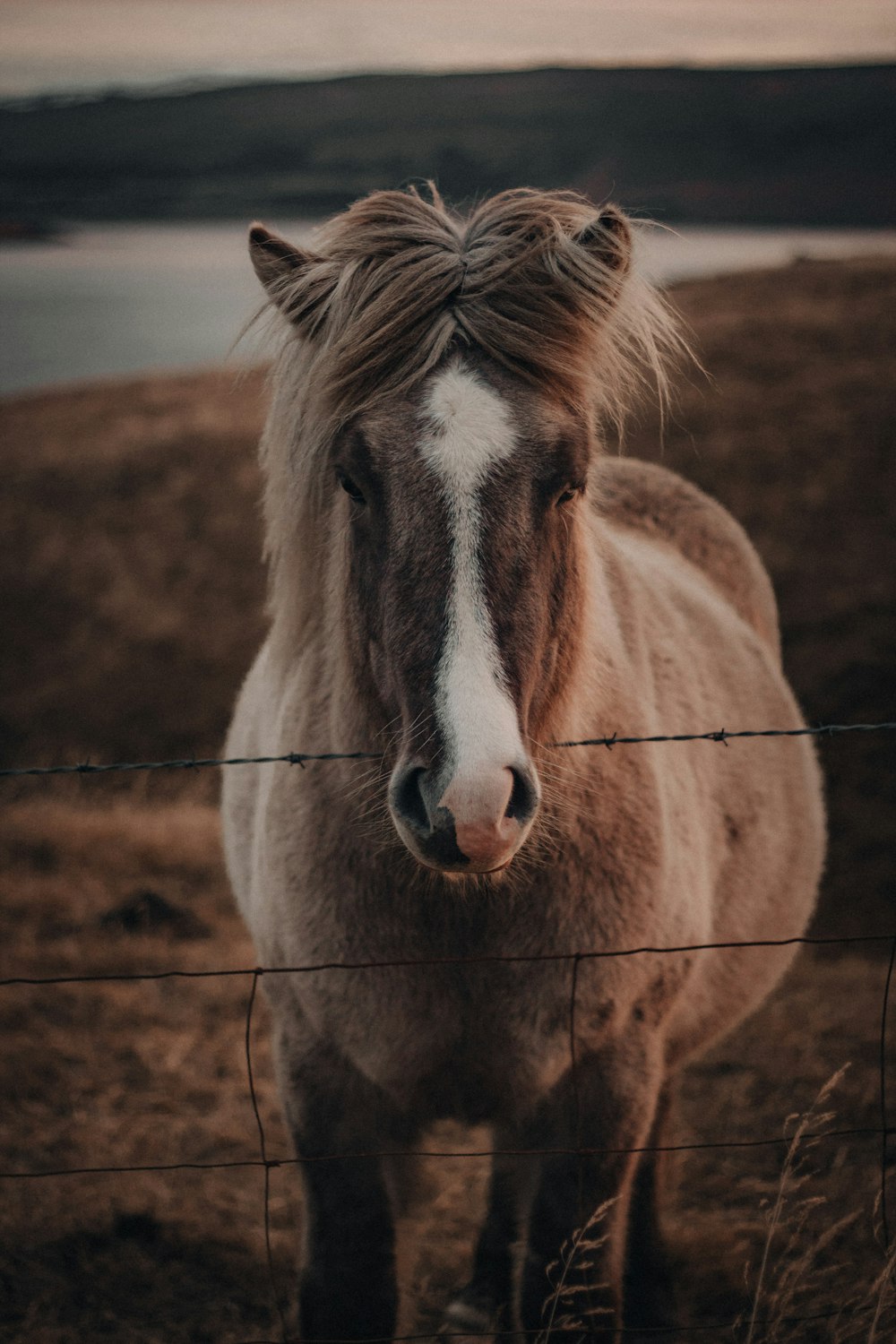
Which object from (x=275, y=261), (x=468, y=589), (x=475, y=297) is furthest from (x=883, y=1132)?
(x=275, y=261)

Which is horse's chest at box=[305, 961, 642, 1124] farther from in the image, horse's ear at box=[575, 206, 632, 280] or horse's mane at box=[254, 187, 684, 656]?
horse's ear at box=[575, 206, 632, 280]

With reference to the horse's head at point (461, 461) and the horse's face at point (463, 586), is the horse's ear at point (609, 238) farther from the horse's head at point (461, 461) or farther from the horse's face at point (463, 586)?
the horse's face at point (463, 586)

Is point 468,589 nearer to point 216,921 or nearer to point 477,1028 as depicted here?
point 477,1028

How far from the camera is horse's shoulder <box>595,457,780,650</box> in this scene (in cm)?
403

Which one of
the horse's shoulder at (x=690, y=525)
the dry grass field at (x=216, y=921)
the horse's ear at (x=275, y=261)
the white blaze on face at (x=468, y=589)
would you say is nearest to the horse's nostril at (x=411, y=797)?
the white blaze on face at (x=468, y=589)

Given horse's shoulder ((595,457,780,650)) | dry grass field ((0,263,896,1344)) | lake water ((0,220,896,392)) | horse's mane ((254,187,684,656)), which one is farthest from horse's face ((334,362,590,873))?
lake water ((0,220,896,392))

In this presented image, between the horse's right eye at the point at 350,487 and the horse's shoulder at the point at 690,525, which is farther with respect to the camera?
the horse's shoulder at the point at 690,525

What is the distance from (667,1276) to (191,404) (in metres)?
18.7

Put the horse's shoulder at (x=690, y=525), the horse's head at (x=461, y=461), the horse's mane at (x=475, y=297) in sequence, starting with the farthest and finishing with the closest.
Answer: the horse's shoulder at (x=690, y=525) → the horse's mane at (x=475, y=297) → the horse's head at (x=461, y=461)

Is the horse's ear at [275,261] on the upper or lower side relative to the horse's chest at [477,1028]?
upper

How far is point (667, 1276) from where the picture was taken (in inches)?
129

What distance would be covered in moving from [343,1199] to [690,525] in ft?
9.63

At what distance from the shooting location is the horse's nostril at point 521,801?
1.66m

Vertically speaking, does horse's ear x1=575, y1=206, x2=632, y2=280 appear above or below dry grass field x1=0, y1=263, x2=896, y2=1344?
above
